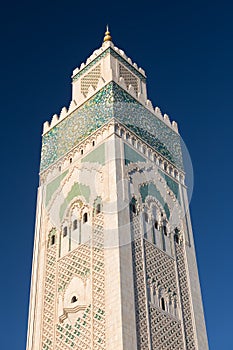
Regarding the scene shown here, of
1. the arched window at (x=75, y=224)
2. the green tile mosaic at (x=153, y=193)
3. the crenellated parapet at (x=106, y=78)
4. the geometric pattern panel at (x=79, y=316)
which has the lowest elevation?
the geometric pattern panel at (x=79, y=316)

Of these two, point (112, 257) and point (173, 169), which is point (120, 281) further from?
point (173, 169)

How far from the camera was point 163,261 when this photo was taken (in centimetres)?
764

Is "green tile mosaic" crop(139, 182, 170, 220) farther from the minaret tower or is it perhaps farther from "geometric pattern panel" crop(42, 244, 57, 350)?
"geometric pattern panel" crop(42, 244, 57, 350)

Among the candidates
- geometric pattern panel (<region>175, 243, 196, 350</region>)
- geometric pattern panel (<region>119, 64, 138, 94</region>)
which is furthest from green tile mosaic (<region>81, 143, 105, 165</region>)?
geometric pattern panel (<region>119, 64, 138, 94</region>)

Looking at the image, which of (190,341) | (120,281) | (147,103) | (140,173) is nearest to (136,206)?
(140,173)

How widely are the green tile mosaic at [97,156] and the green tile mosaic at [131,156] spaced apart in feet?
1.15

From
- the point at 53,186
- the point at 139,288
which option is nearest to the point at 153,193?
the point at 53,186

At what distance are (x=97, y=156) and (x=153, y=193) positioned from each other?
103cm

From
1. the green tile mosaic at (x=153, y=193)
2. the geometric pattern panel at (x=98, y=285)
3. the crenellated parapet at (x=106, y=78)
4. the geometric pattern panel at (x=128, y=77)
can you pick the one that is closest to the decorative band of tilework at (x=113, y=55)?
the crenellated parapet at (x=106, y=78)

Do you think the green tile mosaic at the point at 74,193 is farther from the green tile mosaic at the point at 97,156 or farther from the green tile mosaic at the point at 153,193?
the green tile mosaic at the point at 153,193

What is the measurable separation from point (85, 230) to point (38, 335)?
155 centimetres

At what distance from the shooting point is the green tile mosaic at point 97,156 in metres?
8.14

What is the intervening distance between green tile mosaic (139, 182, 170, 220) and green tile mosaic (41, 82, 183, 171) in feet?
3.03

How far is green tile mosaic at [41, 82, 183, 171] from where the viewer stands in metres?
8.68
